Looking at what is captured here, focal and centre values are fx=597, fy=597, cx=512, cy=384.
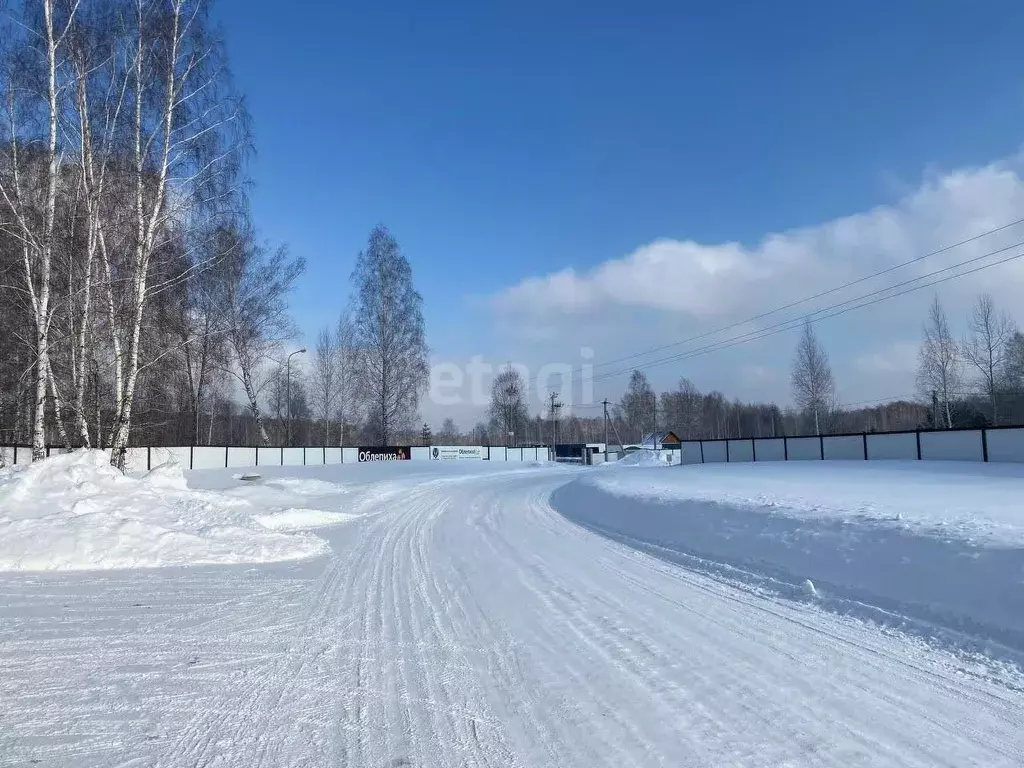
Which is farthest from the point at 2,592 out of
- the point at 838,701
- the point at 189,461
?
the point at 189,461

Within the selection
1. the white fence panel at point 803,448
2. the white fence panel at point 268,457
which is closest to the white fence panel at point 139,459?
the white fence panel at point 268,457

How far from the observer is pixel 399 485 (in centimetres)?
2512

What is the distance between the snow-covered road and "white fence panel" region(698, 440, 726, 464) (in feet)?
102

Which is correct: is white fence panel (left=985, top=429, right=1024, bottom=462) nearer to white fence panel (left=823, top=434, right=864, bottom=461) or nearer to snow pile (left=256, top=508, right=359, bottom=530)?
white fence panel (left=823, top=434, right=864, bottom=461)

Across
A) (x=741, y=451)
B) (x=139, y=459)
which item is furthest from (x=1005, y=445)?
(x=139, y=459)

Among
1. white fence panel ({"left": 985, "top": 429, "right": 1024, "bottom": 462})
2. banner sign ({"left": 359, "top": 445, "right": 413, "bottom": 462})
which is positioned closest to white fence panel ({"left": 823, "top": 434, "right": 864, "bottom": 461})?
white fence panel ({"left": 985, "top": 429, "right": 1024, "bottom": 462})

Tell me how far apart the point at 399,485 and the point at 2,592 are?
1830cm

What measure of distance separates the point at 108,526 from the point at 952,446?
91.6 feet

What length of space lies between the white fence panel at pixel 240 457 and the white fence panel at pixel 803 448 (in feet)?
99.5

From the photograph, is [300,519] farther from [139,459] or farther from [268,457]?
[268,457]

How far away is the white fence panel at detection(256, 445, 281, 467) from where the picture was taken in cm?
3531

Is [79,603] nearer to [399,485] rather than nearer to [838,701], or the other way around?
[838,701]

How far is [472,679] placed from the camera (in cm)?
432

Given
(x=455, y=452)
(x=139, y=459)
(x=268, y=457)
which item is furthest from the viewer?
(x=455, y=452)
